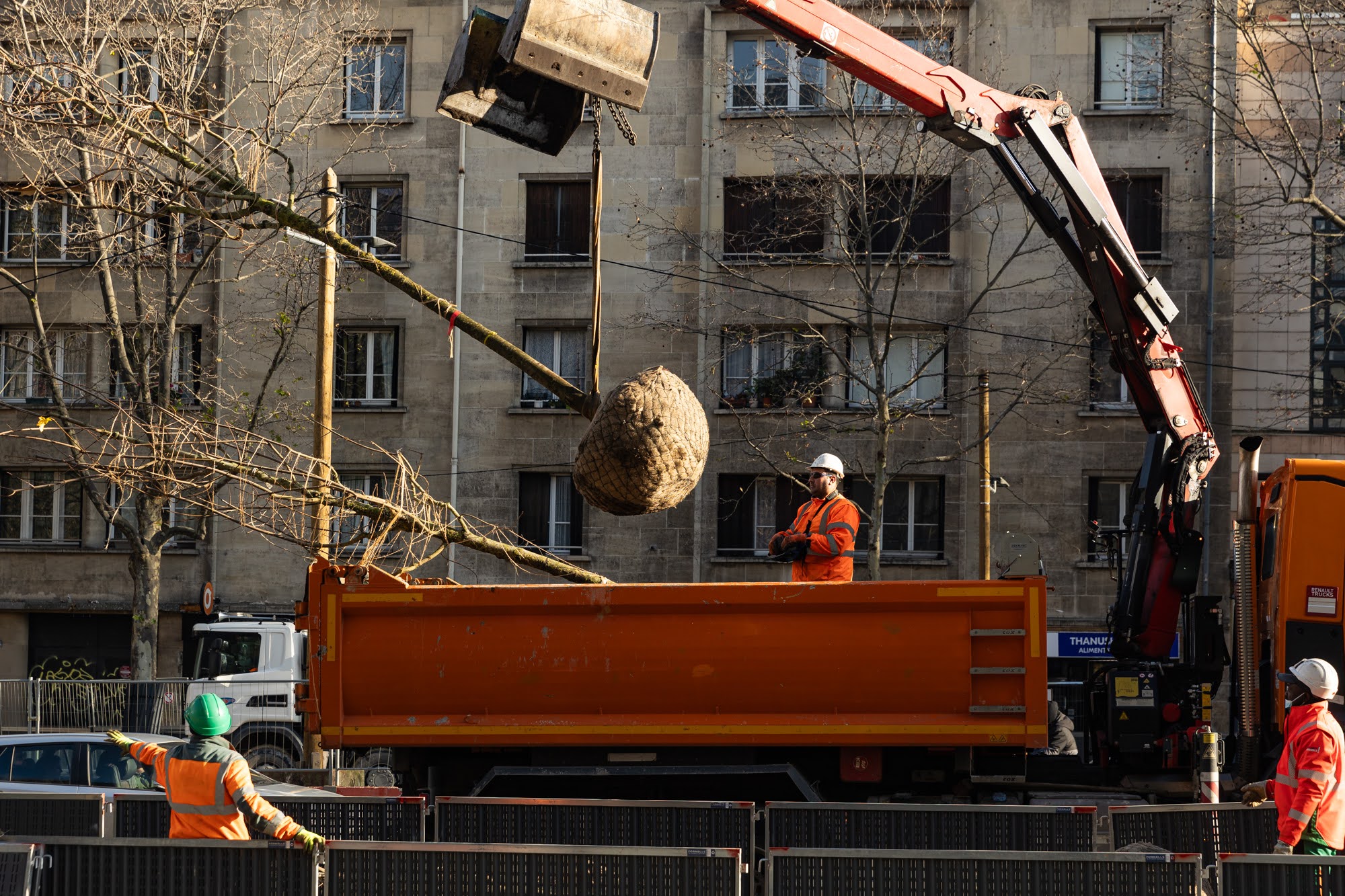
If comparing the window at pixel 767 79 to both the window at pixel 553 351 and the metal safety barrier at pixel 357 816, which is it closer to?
the window at pixel 553 351

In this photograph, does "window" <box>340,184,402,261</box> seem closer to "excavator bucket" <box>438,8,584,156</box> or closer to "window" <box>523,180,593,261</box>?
"window" <box>523,180,593,261</box>

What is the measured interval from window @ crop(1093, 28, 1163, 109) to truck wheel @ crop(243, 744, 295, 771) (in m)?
17.7

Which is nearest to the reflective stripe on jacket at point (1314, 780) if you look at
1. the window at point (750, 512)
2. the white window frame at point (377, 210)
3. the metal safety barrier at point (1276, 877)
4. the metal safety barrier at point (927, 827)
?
the metal safety barrier at point (1276, 877)

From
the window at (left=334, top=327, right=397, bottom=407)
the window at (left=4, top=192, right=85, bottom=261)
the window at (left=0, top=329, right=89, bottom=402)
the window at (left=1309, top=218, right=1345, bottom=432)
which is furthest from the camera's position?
the window at (left=0, top=329, right=89, bottom=402)

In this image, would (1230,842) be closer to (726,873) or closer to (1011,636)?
(1011,636)

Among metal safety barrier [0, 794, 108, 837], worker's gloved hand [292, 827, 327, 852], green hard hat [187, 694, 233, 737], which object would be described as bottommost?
metal safety barrier [0, 794, 108, 837]

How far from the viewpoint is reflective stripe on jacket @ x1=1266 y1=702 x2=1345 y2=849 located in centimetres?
666

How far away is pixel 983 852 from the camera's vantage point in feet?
19.5

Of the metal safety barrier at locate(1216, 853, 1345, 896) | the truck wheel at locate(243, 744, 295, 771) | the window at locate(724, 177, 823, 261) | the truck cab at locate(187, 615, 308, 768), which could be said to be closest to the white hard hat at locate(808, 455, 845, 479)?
the metal safety barrier at locate(1216, 853, 1345, 896)

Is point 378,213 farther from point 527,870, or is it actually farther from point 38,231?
point 527,870

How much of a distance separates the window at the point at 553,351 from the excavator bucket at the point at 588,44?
1739 centimetres

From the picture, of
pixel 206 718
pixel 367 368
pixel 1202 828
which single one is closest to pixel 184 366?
pixel 367 368

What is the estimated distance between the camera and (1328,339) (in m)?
22.9

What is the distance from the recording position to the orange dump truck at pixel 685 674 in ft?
27.0
